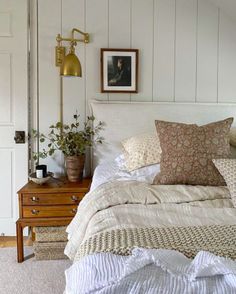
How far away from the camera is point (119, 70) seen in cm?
260

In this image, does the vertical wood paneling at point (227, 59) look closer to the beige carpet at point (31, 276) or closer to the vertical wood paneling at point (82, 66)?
the vertical wood paneling at point (82, 66)

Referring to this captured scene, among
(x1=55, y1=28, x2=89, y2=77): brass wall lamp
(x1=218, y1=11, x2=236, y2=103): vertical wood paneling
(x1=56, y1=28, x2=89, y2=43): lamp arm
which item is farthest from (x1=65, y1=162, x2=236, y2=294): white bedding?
(x1=218, y1=11, x2=236, y2=103): vertical wood paneling

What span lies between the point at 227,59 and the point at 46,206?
2099mm

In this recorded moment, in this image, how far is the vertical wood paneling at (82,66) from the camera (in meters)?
2.56

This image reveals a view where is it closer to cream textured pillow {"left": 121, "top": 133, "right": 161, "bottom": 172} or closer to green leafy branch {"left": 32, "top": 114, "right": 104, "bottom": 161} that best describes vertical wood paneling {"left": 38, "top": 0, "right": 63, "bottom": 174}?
green leafy branch {"left": 32, "top": 114, "right": 104, "bottom": 161}

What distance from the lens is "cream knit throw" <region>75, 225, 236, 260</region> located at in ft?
2.87

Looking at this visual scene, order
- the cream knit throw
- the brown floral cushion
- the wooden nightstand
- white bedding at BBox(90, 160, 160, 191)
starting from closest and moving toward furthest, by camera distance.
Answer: the cream knit throw → the brown floral cushion → white bedding at BBox(90, 160, 160, 191) → the wooden nightstand

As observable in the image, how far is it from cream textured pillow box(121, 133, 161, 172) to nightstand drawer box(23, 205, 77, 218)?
22.7 inches

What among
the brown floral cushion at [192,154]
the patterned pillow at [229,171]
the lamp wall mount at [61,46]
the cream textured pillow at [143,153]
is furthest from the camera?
the lamp wall mount at [61,46]

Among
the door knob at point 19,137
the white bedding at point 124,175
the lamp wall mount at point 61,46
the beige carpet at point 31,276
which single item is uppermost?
the lamp wall mount at point 61,46

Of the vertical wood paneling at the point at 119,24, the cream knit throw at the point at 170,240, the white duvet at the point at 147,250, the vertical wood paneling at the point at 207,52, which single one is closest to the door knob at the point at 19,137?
the vertical wood paneling at the point at 119,24

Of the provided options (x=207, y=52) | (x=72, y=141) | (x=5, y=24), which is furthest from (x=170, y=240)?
(x=5, y=24)

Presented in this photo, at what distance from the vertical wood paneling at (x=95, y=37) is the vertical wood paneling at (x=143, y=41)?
27 centimetres

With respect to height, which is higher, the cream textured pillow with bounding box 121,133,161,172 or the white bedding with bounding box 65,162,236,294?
the cream textured pillow with bounding box 121,133,161,172
